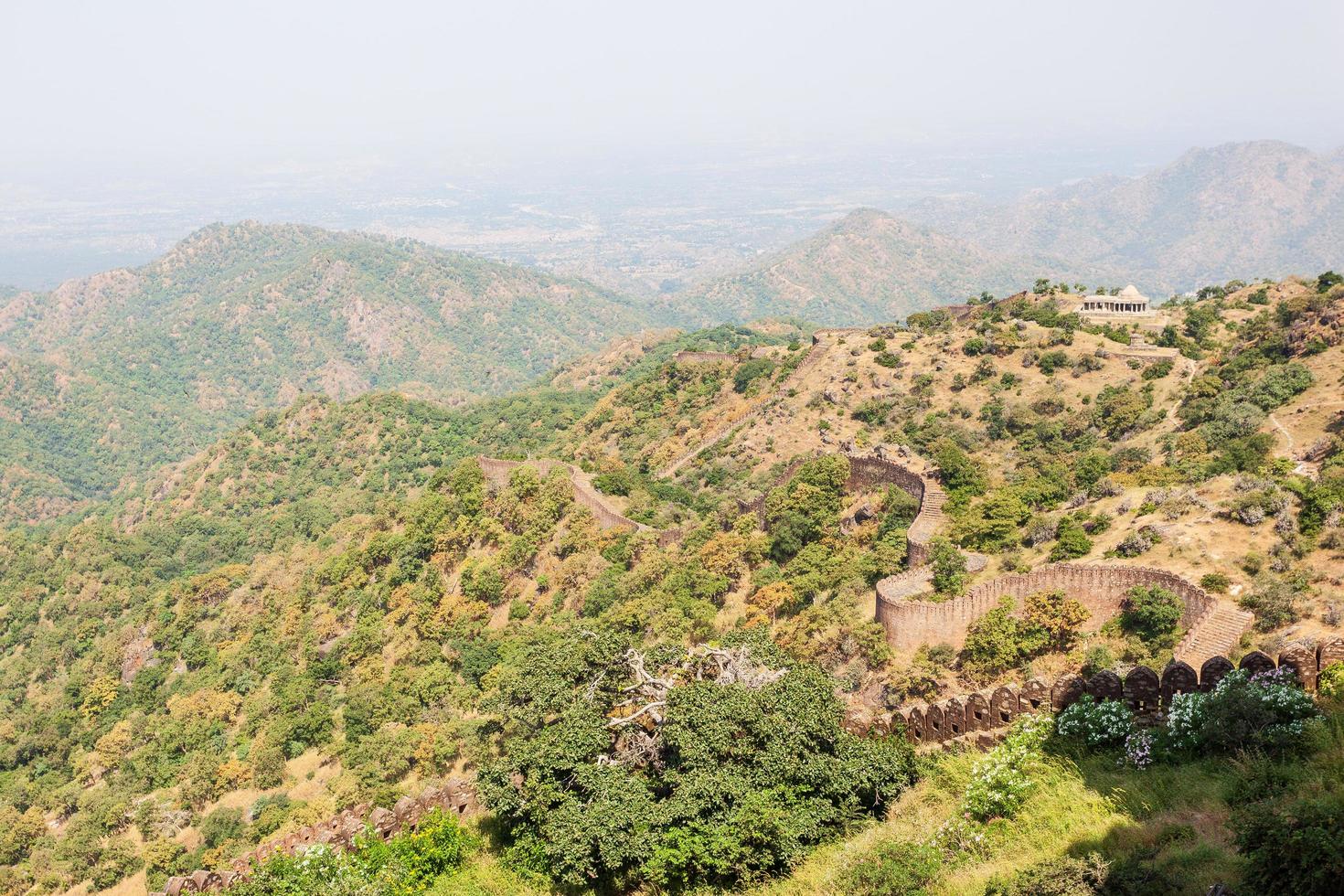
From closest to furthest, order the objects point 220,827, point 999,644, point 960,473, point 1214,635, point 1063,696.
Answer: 1. point 1063,696
2. point 1214,635
3. point 999,644
4. point 220,827
5. point 960,473

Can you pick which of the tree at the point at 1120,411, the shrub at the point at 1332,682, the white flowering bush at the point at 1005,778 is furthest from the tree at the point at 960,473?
the shrub at the point at 1332,682

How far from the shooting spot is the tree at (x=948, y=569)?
1096 inches

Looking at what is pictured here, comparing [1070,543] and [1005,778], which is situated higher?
[1005,778]

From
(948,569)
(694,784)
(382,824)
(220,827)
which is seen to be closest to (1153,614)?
(948,569)

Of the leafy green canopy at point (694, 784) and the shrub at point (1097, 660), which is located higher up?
the leafy green canopy at point (694, 784)

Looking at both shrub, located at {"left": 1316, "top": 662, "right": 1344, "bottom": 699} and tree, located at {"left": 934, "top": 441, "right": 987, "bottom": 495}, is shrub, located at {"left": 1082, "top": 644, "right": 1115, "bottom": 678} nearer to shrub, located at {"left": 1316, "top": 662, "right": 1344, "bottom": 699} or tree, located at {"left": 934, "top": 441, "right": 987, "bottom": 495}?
shrub, located at {"left": 1316, "top": 662, "right": 1344, "bottom": 699}

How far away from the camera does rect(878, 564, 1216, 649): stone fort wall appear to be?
24172 millimetres

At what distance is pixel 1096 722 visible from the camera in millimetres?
13328

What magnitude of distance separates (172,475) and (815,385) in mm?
97997

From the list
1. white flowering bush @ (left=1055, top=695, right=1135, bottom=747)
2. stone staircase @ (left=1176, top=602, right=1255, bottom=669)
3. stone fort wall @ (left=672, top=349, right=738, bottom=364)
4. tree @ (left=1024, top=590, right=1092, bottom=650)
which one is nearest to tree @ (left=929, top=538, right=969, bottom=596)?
tree @ (left=1024, top=590, right=1092, bottom=650)

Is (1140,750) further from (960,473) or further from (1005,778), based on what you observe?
(960,473)

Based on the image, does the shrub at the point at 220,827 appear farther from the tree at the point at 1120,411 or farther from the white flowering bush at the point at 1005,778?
the tree at the point at 1120,411

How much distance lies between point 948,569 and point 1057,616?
4.48 metres

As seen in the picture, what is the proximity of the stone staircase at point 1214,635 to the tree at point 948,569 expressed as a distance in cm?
706
